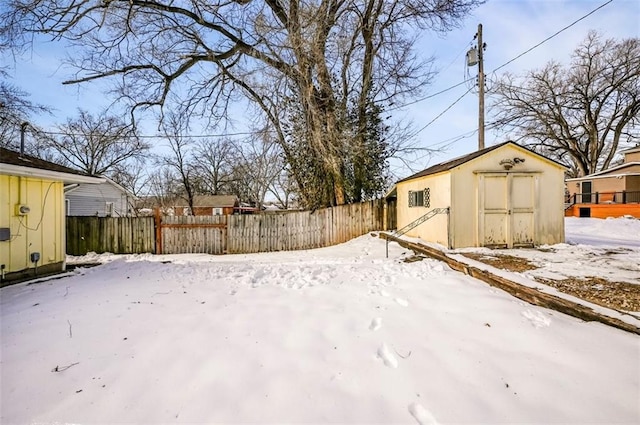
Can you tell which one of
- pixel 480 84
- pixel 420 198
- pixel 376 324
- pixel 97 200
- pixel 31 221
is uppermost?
pixel 480 84

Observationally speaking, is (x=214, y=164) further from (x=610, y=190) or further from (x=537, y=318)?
(x=610, y=190)

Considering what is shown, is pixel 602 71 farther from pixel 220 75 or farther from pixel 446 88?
pixel 220 75

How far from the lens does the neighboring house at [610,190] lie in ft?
57.4

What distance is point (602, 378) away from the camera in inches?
82.4

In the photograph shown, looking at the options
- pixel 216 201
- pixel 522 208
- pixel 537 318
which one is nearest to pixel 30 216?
pixel 537 318

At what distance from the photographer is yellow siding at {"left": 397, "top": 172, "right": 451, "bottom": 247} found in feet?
22.7

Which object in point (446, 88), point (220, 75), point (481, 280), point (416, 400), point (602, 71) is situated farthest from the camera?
point (602, 71)

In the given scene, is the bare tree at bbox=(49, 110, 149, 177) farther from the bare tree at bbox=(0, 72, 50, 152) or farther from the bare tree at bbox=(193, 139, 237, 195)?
the bare tree at bbox=(193, 139, 237, 195)

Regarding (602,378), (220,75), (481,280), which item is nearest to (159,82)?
(220,75)

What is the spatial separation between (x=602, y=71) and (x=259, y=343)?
93.0 feet

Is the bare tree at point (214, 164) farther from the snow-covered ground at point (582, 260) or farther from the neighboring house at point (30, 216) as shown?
the snow-covered ground at point (582, 260)

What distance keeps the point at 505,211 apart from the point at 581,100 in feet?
73.5

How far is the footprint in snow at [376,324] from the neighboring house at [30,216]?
5732 mm

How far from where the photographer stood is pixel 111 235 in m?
9.87
